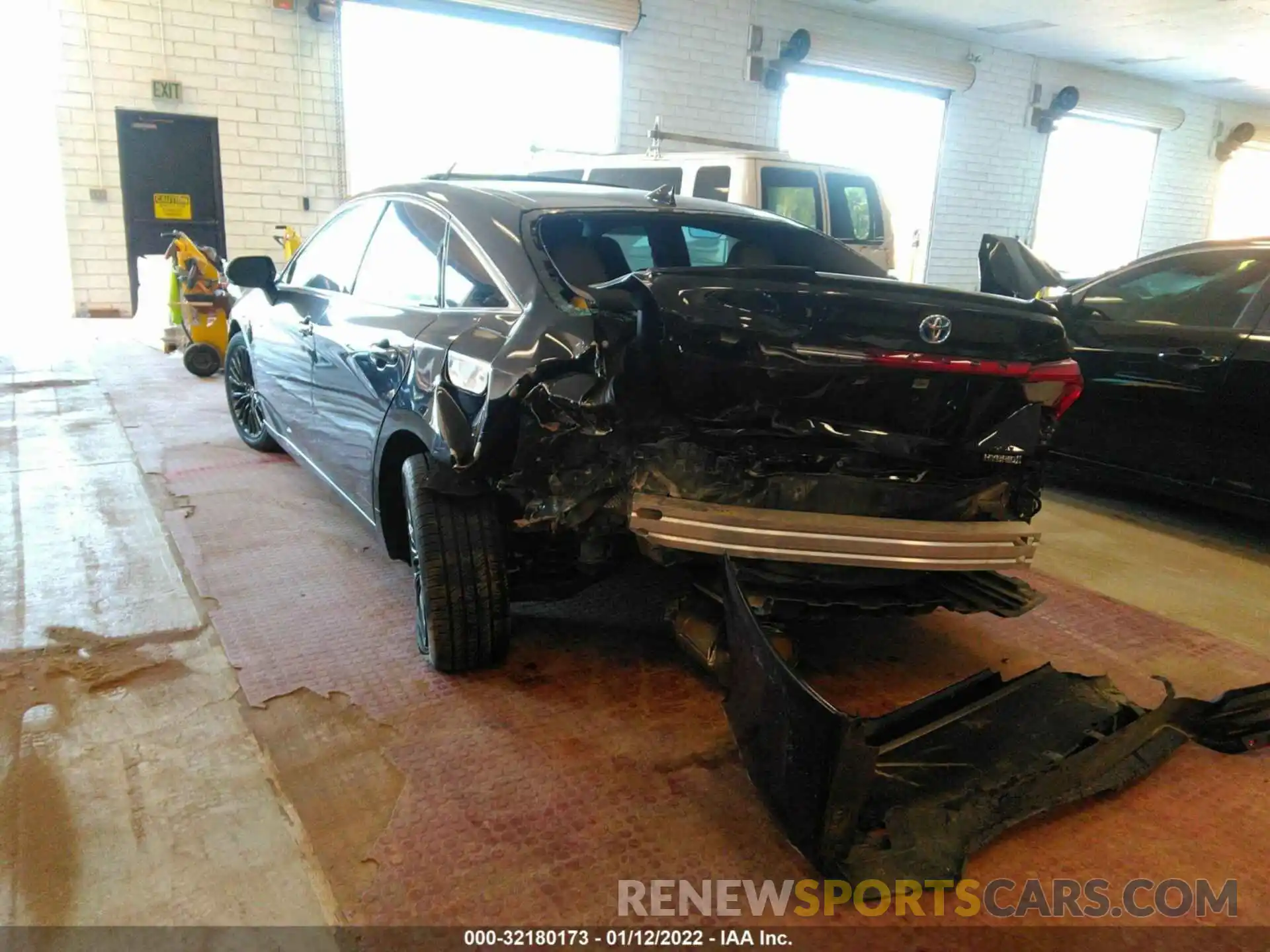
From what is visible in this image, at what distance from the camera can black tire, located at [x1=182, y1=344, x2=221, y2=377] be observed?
7.23m

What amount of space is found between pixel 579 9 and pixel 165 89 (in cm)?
480

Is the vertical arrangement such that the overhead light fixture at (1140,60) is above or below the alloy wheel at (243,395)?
above

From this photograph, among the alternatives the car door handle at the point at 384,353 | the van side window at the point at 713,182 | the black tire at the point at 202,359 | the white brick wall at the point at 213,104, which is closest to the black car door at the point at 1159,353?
the van side window at the point at 713,182

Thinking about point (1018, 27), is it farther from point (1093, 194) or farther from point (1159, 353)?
point (1159, 353)

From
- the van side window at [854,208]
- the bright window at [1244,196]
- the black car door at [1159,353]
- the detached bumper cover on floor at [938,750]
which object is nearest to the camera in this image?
the detached bumper cover on floor at [938,750]

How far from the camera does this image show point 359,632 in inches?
115

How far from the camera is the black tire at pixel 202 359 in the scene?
7.23m

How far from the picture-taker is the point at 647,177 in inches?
310

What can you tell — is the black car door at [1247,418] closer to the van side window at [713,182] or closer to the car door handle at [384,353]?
the car door handle at [384,353]

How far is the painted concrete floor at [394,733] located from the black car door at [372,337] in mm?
500

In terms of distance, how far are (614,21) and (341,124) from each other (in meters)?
3.64

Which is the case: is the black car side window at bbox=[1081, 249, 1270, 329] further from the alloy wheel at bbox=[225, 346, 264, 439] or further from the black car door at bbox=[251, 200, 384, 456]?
the alloy wheel at bbox=[225, 346, 264, 439]

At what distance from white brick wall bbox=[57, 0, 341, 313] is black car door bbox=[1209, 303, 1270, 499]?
9268mm

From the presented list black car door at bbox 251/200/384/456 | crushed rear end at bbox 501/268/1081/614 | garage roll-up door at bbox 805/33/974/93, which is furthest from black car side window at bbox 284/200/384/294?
garage roll-up door at bbox 805/33/974/93
